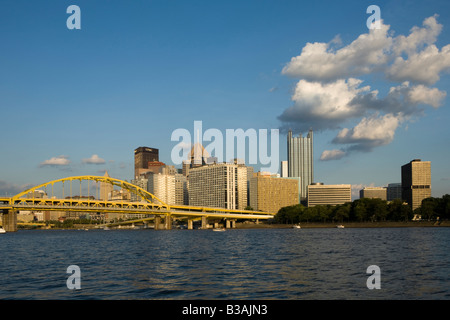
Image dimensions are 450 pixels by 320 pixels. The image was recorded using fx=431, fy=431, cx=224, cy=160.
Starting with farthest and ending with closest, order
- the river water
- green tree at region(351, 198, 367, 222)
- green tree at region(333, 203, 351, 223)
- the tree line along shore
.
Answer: green tree at region(333, 203, 351, 223)
green tree at region(351, 198, 367, 222)
the tree line along shore
the river water

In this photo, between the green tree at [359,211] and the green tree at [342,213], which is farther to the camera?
the green tree at [342,213]

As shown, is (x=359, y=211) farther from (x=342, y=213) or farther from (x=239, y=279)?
(x=239, y=279)

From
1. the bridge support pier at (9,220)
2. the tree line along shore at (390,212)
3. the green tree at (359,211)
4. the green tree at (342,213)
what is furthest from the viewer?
the green tree at (342,213)

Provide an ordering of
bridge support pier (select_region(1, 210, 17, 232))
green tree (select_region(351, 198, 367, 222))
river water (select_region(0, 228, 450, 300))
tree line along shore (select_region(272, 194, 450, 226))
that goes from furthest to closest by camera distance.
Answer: green tree (select_region(351, 198, 367, 222)) → bridge support pier (select_region(1, 210, 17, 232)) → tree line along shore (select_region(272, 194, 450, 226)) → river water (select_region(0, 228, 450, 300))

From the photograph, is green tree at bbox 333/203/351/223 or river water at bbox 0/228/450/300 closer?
river water at bbox 0/228/450/300

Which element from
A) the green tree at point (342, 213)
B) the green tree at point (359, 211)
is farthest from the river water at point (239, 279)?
the green tree at point (342, 213)

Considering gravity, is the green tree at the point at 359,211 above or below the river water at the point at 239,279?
below

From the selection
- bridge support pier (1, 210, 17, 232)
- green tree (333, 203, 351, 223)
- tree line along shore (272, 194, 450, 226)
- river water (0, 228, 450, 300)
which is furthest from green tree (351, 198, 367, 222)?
river water (0, 228, 450, 300)

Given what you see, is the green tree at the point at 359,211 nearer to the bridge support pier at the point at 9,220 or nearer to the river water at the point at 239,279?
the bridge support pier at the point at 9,220

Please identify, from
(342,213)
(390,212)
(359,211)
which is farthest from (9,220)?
(390,212)

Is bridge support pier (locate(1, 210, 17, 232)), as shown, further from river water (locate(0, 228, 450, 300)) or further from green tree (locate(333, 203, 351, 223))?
river water (locate(0, 228, 450, 300))

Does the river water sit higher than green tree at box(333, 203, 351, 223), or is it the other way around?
the river water

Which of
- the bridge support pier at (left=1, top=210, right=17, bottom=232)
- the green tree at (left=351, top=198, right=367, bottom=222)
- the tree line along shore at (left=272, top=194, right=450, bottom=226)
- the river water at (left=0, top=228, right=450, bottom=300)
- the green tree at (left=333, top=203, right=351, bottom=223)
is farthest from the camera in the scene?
the green tree at (left=333, top=203, right=351, bottom=223)

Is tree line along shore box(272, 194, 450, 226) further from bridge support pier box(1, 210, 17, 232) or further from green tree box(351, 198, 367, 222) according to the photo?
bridge support pier box(1, 210, 17, 232)
